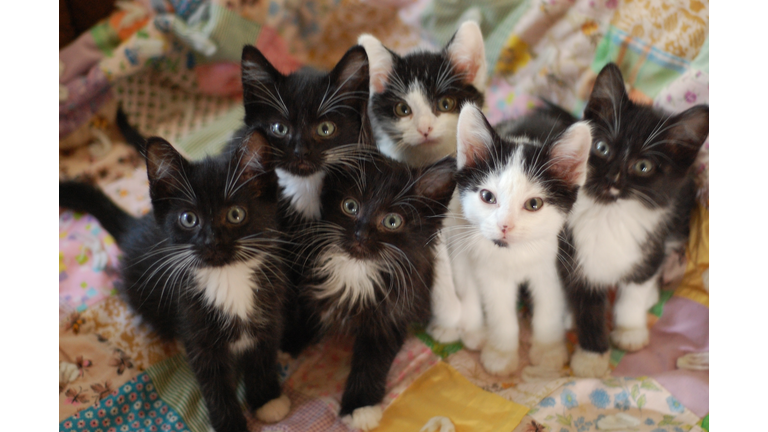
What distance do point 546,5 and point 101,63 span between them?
72.0 inches

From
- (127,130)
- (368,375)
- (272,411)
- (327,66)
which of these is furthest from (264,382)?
(327,66)

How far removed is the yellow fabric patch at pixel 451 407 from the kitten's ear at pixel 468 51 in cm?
96

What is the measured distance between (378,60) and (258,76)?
15.7 inches

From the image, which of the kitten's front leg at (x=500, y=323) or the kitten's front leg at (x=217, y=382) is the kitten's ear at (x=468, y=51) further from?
the kitten's front leg at (x=217, y=382)

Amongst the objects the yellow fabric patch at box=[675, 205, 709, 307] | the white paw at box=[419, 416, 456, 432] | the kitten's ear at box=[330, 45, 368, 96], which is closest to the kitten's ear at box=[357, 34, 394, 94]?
the kitten's ear at box=[330, 45, 368, 96]

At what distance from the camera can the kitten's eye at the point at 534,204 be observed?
1.35m

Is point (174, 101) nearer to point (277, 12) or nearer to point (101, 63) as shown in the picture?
point (101, 63)

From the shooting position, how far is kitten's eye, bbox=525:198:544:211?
1354 millimetres

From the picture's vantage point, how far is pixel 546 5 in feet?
6.85

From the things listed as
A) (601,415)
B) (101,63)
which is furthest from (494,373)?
(101,63)

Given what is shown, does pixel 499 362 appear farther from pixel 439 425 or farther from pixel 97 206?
pixel 97 206

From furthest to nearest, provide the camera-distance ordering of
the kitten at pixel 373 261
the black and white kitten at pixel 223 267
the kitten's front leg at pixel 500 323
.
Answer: the kitten's front leg at pixel 500 323, the kitten at pixel 373 261, the black and white kitten at pixel 223 267

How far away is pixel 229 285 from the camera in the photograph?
132 centimetres

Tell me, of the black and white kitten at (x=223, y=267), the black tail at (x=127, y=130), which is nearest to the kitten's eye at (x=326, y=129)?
the black and white kitten at (x=223, y=267)
